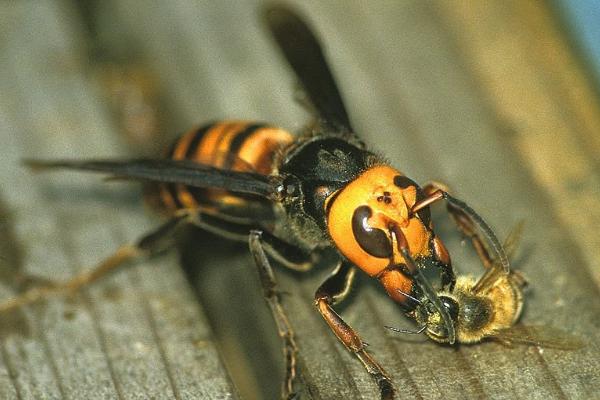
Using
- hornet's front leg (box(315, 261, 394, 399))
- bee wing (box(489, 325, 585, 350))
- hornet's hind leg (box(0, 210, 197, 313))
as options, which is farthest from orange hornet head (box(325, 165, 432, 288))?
hornet's hind leg (box(0, 210, 197, 313))

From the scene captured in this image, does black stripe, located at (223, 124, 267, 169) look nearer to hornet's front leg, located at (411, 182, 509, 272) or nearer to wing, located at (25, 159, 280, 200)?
wing, located at (25, 159, 280, 200)

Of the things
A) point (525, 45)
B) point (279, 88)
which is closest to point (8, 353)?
point (279, 88)

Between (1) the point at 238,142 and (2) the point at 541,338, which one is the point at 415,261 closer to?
(2) the point at 541,338

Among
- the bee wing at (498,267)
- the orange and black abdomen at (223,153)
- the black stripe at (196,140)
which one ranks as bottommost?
the bee wing at (498,267)

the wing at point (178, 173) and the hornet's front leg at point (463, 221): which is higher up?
the wing at point (178, 173)

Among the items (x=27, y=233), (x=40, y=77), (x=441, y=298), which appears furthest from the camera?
(x=40, y=77)

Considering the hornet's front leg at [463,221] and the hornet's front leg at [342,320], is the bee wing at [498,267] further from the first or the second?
the hornet's front leg at [342,320]

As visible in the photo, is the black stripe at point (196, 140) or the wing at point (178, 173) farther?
the black stripe at point (196, 140)

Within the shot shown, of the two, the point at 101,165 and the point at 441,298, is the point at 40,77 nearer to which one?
the point at 101,165

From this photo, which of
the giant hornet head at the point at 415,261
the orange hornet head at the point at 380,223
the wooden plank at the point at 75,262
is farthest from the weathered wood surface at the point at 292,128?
the orange hornet head at the point at 380,223
